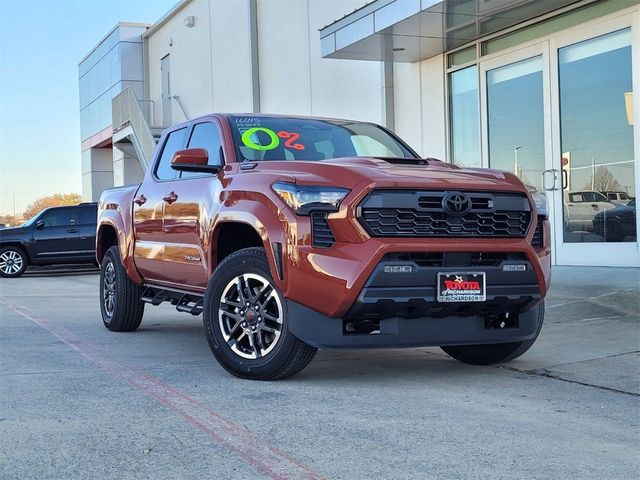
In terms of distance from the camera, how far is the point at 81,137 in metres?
40.8

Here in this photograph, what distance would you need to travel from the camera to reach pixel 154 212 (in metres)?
7.02

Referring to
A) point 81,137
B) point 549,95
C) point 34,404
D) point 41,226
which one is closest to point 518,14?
point 549,95

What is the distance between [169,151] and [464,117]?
8.29 m

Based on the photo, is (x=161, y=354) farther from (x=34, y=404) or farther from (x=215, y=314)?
(x=34, y=404)

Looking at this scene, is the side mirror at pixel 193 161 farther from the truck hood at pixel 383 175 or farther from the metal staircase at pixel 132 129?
the metal staircase at pixel 132 129

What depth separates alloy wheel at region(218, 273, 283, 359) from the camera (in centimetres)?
525

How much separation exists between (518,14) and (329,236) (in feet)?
28.0

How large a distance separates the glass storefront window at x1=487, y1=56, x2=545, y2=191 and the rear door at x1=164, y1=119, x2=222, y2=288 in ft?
24.1

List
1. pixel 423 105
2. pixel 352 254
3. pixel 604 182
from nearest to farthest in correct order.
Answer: pixel 352 254
pixel 604 182
pixel 423 105

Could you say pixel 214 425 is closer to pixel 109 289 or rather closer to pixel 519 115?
pixel 109 289

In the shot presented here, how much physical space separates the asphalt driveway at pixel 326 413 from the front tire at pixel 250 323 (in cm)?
14

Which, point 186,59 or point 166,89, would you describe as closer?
point 186,59

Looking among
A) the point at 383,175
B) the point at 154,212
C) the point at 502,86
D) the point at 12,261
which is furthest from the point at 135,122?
the point at 383,175

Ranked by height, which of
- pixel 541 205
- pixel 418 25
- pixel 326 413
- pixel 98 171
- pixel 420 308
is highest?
pixel 418 25
